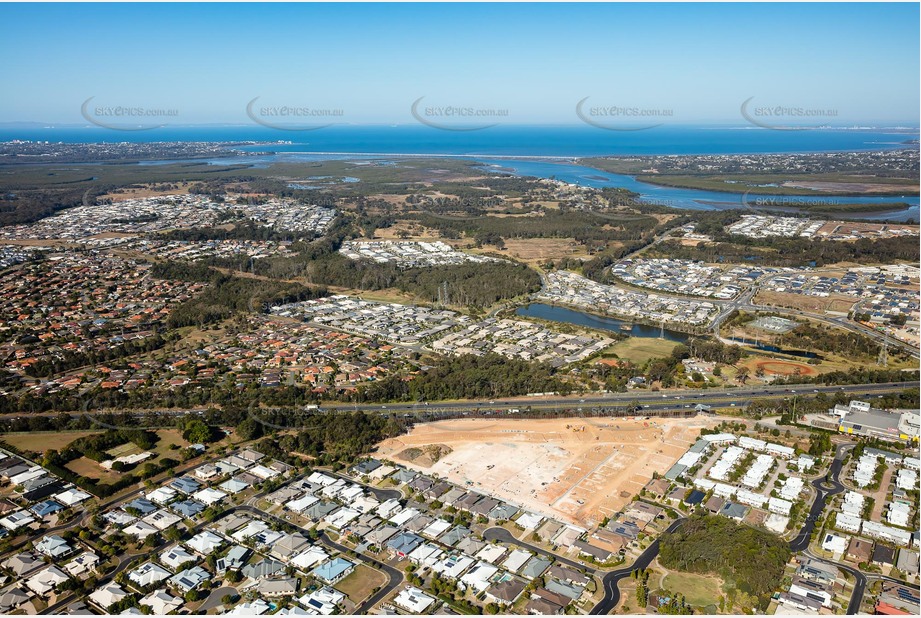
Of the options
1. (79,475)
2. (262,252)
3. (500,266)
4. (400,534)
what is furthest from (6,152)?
(400,534)

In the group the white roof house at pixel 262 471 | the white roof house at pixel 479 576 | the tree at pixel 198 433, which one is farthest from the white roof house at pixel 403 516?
the tree at pixel 198 433

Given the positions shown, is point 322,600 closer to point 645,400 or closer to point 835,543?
point 835,543

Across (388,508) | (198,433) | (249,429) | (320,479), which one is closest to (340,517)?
(388,508)

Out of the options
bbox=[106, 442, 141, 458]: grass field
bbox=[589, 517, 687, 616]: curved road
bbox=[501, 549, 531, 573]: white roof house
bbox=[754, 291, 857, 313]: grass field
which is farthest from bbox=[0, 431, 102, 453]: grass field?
bbox=[754, 291, 857, 313]: grass field

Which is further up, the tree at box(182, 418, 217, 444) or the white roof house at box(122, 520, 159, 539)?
the tree at box(182, 418, 217, 444)

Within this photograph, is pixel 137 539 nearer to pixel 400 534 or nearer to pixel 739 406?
pixel 400 534

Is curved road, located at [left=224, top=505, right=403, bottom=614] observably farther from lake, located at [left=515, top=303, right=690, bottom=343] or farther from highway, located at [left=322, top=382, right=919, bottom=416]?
lake, located at [left=515, top=303, right=690, bottom=343]
